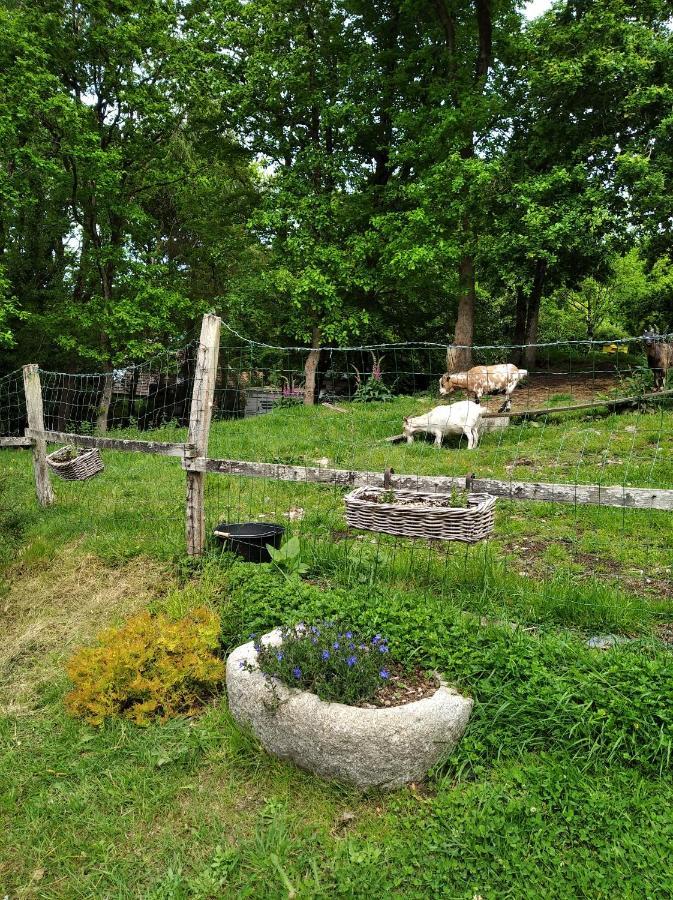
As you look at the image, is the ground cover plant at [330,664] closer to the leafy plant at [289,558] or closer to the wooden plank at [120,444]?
the leafy plant at [289,558]

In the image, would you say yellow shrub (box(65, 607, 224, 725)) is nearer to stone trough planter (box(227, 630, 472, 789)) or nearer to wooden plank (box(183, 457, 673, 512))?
stone trough planter (box(227, 630, 472, 789))

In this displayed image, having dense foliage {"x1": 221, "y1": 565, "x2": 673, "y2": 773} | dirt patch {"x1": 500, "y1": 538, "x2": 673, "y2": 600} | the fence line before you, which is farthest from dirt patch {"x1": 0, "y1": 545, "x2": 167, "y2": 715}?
dirt patch {"x1": 500, "y1": 538, "x2": 673, "y2": 600}

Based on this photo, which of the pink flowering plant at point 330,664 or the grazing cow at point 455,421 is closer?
the pink flowering plant at point 330,664

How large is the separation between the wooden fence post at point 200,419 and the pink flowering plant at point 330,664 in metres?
1.98

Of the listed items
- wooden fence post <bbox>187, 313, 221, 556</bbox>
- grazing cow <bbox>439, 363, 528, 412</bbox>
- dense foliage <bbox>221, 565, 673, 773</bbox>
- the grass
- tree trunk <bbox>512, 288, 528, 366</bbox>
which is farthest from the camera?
tree trunk <bbox>512, 288, 528, 366</bbox>

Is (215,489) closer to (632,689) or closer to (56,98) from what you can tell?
(632,689)

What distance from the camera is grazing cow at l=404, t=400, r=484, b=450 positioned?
32.5 ft

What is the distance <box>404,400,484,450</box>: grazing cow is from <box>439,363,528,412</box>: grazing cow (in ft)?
4.50

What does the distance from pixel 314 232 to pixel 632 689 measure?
1580 centimetres

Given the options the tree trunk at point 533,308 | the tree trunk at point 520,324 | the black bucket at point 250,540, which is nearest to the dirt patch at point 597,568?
the black bucket at point 250,540

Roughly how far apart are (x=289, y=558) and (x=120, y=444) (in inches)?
96.1

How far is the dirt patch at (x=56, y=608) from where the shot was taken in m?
4.09

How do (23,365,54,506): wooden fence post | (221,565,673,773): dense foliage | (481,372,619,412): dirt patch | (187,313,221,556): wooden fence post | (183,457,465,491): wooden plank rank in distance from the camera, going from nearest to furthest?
1. (221,565,673,773): dense foliage
2. (183,457,465,491): wooden plank
3. (187,313,221,556): wooden fence post
4. (23,365,54,506): wooden fence post
5. (481,372,619,412): dirt patch

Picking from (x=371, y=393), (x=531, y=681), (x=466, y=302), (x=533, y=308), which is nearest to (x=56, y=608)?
(x=531, y=681)
